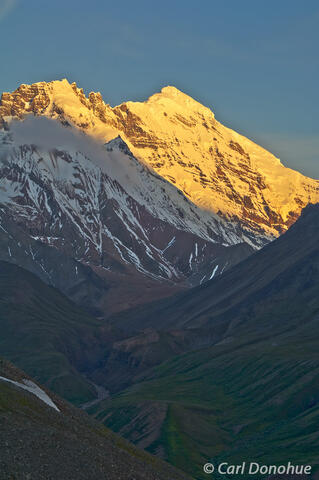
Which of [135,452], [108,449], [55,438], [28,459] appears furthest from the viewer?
[135,452]

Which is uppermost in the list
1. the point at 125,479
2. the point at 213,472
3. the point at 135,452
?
the point at 125,479

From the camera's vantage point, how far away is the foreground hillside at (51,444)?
73.2 meters

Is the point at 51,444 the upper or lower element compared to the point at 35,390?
upper

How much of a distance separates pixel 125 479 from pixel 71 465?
8.31m

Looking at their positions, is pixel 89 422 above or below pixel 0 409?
below

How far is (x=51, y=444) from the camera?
7950 cm

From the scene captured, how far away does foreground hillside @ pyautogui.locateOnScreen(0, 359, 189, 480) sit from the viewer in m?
73.2

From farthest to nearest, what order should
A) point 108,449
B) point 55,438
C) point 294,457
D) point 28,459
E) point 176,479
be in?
1. point 294,457
2. point 176,479
3. point 108,449
4. point 55,438
5. point 28,459

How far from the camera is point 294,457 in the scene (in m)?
185

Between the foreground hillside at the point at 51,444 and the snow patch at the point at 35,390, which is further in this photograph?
the snow patch at the point at 35,390

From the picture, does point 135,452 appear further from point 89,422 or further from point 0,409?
point 0,409

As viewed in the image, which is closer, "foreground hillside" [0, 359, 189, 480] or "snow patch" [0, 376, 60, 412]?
"foreground hillside" [0, 359, 189, 480]

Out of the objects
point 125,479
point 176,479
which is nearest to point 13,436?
point 125,479

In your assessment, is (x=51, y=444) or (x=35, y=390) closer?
(x=51, y=444)
